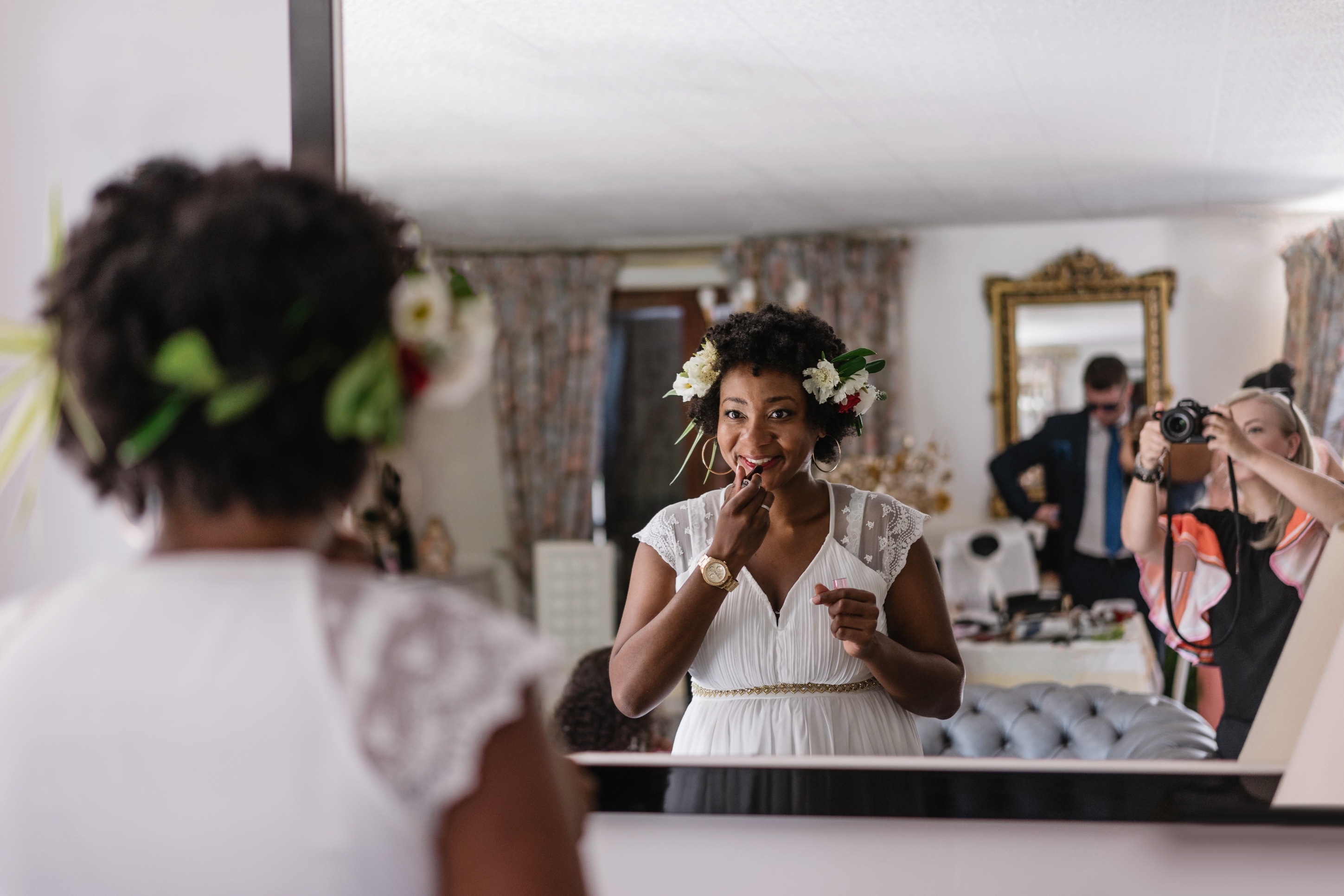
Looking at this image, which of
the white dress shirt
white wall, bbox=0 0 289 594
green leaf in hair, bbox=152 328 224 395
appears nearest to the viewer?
green leaf in hair, bbox=152 328 224 395

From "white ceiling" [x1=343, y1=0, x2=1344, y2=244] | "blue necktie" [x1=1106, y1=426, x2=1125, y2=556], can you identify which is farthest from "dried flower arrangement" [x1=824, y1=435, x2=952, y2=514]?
"white ceiling" [x1=343, y1=0, x2=1344, y2=244]

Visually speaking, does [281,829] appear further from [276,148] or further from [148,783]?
[276,148]

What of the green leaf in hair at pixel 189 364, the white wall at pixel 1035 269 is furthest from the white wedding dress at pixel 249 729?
the white wall at pixel 1035 269

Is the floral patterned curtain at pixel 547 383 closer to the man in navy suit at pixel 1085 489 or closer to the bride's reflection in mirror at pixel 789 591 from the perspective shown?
the bride's reflection in mirror at pixel 789 591

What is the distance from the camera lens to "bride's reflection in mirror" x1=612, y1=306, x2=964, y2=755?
53.4 inches

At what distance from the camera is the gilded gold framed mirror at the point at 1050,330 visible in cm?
141

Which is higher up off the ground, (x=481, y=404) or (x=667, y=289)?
(x=667, y=289)

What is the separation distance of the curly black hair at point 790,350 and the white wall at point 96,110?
69cm

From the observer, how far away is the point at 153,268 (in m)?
0.57

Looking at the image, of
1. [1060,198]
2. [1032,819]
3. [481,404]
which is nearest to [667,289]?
[481,404]

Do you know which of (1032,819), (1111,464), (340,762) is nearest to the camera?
(340,762)

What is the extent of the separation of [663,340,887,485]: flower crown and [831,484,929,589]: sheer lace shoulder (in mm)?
90

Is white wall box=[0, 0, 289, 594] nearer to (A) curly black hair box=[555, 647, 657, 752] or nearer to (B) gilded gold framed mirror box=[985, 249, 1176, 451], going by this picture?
(A) curly black hair box=[555, 647, 657, 752]

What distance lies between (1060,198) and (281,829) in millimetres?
1242
